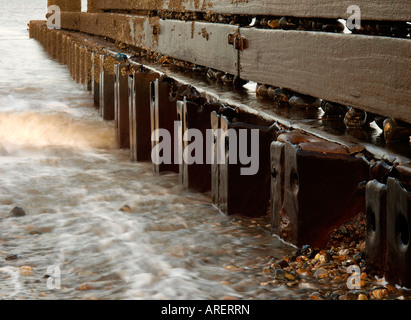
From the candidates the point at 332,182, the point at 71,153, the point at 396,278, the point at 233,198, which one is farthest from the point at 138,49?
the point at 396,278

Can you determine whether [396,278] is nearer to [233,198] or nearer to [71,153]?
[233,198]

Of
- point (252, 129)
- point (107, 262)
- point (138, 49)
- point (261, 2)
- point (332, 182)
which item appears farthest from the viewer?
point (138, 49)

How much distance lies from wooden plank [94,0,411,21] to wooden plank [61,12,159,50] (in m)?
0.91

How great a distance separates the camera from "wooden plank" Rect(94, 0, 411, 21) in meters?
3.72

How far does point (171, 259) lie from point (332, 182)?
1.09 metres

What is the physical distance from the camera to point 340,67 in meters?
4.32

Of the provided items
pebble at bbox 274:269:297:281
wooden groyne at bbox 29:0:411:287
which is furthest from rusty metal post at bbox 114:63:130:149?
pebble at bbox 274:269:297:281

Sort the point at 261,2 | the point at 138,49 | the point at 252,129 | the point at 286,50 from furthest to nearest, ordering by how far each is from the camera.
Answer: the point at 138,49 → the point at 261,2 → the point at 286,50 → the point at 252,129

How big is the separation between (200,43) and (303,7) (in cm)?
245

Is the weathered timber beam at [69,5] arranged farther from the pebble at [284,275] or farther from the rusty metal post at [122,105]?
the pebble at [284,275]

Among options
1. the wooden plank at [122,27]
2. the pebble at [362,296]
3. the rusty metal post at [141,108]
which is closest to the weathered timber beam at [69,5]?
the wooden plank at [122,27]

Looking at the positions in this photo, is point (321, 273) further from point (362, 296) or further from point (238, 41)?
point (238, 41)

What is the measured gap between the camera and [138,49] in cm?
1133

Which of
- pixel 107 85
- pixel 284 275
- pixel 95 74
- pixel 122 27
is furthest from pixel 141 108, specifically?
pixel 122 27
